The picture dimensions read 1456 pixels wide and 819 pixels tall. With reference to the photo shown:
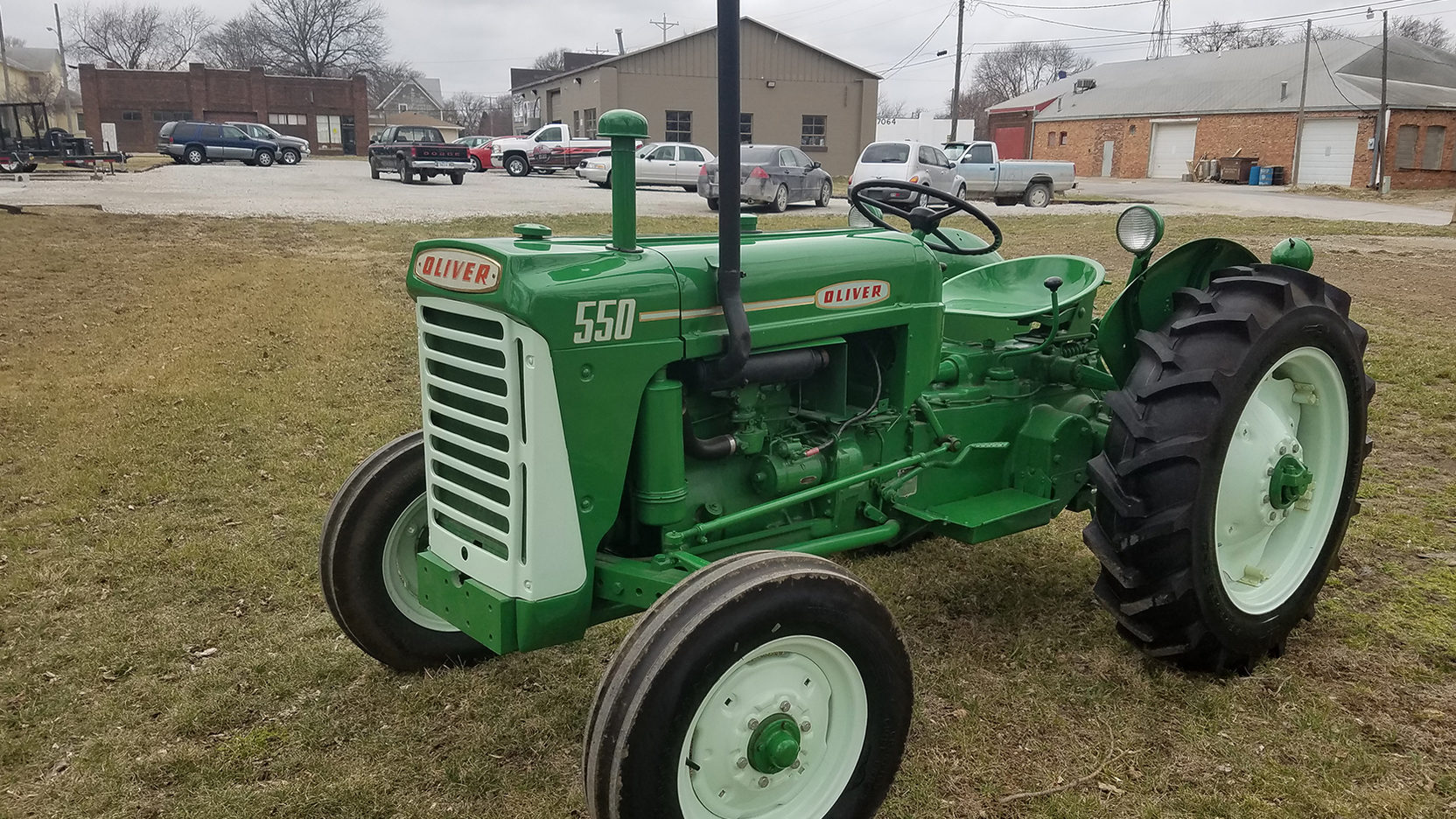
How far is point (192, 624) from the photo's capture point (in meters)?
3.62

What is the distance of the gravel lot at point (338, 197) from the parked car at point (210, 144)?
4297 millimetres

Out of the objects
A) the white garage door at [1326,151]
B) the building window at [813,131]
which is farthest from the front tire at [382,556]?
the white garage door at [1326,151]

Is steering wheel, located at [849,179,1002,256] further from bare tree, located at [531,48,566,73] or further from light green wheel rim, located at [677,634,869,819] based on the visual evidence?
bare tree, located at [531,48,566,73]

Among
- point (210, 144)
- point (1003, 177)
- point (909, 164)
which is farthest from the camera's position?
point (210, 144)

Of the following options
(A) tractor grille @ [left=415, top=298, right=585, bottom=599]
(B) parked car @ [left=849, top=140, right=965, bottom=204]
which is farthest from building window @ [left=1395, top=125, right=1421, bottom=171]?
(A) tractor grille @ [left=415, top=298, right=585, bottom=599]

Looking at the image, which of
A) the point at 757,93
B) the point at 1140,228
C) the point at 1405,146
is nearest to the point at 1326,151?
the point at 1405,146

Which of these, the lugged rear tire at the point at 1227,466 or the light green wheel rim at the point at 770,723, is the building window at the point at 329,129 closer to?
the lugged rear tire at the point at 1227,466

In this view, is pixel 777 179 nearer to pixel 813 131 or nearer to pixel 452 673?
pixel 452 673

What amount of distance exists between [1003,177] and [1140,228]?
20131 millimetres

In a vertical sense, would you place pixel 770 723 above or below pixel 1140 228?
below

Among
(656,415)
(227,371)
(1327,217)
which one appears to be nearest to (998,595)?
(656,415)

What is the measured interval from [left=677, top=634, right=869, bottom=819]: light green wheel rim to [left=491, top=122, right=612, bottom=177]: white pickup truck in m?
29.7

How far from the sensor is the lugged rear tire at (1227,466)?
9.72 feet

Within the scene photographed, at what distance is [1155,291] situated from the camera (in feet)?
11.9
